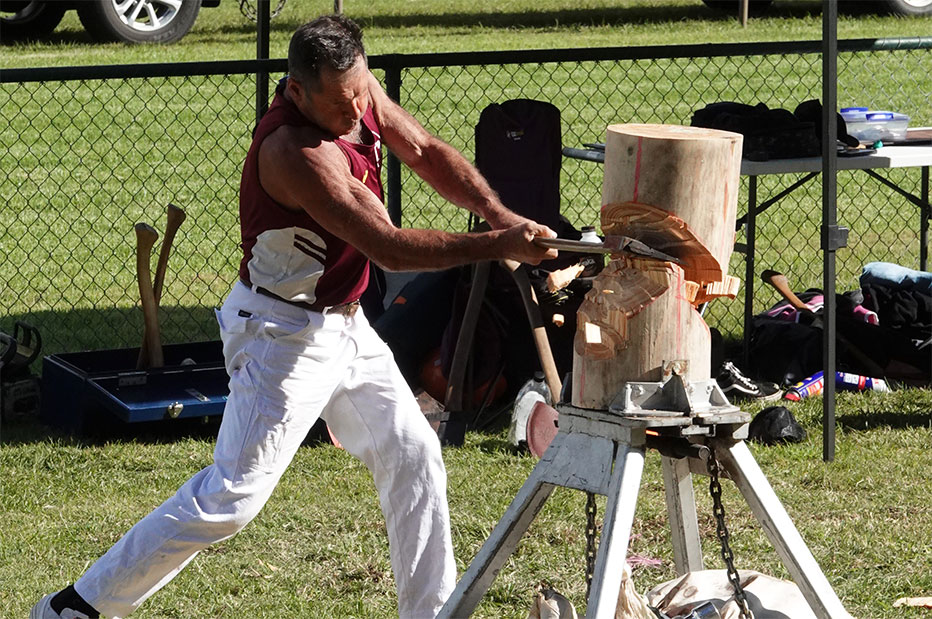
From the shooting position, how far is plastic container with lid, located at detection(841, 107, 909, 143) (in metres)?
6.46

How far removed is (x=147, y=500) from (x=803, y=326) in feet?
10.9

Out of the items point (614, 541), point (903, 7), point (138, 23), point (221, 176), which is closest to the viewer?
point (614, 541)

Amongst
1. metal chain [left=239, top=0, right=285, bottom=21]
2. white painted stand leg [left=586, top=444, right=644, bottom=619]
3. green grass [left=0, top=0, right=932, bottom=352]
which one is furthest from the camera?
metal chain [left=239, top=0, right=285, bottom=21]

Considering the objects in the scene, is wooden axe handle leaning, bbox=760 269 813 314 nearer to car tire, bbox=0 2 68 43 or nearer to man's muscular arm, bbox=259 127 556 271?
man's muscular arm, bbox=259 127 556 271

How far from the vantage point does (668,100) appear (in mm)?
13375

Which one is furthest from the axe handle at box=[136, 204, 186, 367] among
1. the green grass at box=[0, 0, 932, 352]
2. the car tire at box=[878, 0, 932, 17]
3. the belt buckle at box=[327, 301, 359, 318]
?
the car tire at box=[878, 0, 932, 17]

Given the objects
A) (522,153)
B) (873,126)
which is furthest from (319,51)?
(873,126)

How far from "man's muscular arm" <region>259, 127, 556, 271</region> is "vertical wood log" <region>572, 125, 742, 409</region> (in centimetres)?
24

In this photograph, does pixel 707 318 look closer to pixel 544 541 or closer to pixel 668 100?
pixel 544 541

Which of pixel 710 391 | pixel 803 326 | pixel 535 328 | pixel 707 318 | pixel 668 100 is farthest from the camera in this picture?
pixel 668 100

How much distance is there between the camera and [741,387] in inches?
243

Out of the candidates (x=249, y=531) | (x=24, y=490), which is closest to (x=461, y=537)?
(x=249, y=531)

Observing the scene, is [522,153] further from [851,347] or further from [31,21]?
[31,21]

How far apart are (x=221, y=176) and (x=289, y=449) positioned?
7.33 metres
